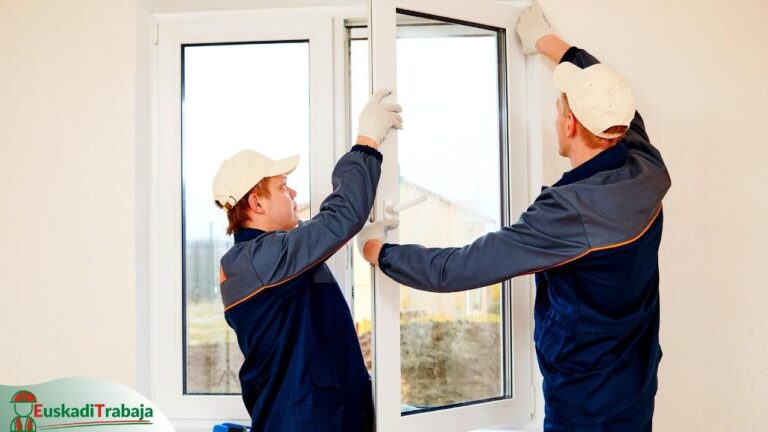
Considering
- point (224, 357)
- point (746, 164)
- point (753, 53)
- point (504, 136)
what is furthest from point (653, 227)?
point (224, 357)

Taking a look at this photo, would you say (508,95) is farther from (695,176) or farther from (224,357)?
(224,357)

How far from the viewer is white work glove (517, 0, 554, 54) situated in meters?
2.20

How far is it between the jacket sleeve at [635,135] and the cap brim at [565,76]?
216 mm

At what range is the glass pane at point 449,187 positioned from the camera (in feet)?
6.79

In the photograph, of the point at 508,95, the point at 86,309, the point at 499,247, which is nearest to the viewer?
the point at 499,247

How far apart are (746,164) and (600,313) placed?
0.98 meters

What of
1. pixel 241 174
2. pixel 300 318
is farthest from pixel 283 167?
pixel 300 318

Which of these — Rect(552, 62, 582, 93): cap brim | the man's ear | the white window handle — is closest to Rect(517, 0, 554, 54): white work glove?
Rect(552, 62, 582, 93): cap brim

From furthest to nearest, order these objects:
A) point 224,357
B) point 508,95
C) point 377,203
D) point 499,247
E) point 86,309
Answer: point 224,357
point 86,309
point 508,95
point 377,203
point 499,247

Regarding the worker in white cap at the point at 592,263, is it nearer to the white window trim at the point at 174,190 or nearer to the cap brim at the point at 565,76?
the cap brim at the point at 565,76

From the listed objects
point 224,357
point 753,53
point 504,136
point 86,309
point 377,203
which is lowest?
point 224,357

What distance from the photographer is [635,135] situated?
6.27 ft

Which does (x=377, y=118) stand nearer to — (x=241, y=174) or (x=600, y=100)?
(x=241, y=174)

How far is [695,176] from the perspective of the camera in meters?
2.33
